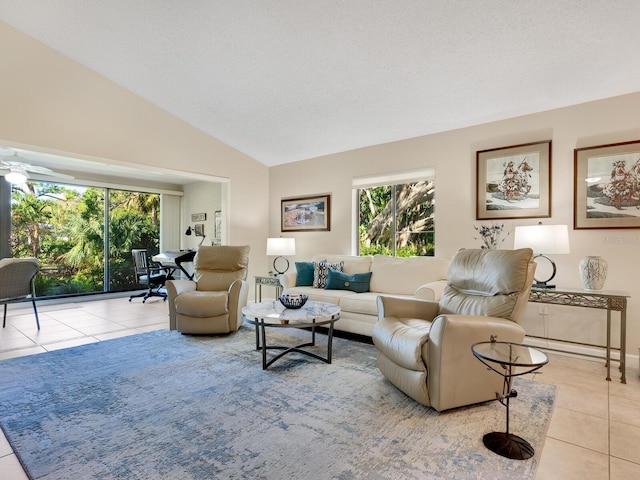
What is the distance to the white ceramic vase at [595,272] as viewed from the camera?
289 centimetres

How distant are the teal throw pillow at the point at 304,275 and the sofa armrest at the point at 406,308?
178cm

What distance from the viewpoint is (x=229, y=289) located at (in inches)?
157

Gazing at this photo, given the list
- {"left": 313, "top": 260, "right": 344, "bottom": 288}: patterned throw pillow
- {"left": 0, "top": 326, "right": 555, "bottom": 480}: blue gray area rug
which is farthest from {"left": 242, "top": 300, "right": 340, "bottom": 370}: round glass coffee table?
{"left": 313, "top": 260, "right": 344, "bottom": 288}: patterned throw pillow

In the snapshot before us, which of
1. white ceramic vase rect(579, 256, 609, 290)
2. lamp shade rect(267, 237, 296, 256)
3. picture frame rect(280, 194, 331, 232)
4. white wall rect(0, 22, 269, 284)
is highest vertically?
white wall rect(0, 22, 269, 284)

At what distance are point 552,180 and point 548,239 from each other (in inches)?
32.3

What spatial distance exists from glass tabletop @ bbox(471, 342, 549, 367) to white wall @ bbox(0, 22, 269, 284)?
4.32m

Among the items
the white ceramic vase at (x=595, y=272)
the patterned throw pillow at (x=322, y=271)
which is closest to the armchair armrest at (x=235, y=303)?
the patterned throw pillow at (x=322, y=271)

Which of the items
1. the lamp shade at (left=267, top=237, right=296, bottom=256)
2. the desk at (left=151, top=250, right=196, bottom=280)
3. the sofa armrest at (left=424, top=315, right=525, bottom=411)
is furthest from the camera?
the desk at (left=151, top=250, right=196, bottom=280)

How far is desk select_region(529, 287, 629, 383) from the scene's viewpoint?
2.69 meters

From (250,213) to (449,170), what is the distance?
127 inches

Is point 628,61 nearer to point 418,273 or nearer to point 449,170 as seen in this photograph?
point 449,170

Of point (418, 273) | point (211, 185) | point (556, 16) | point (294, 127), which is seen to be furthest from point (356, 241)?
point (211, 185)

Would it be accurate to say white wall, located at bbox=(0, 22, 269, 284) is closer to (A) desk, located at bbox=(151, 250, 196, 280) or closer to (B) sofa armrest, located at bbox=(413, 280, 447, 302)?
(A) desk, located at bbox=(151, 250, 196, 280)

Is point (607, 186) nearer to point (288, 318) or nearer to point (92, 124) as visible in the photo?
point (288, 318)
